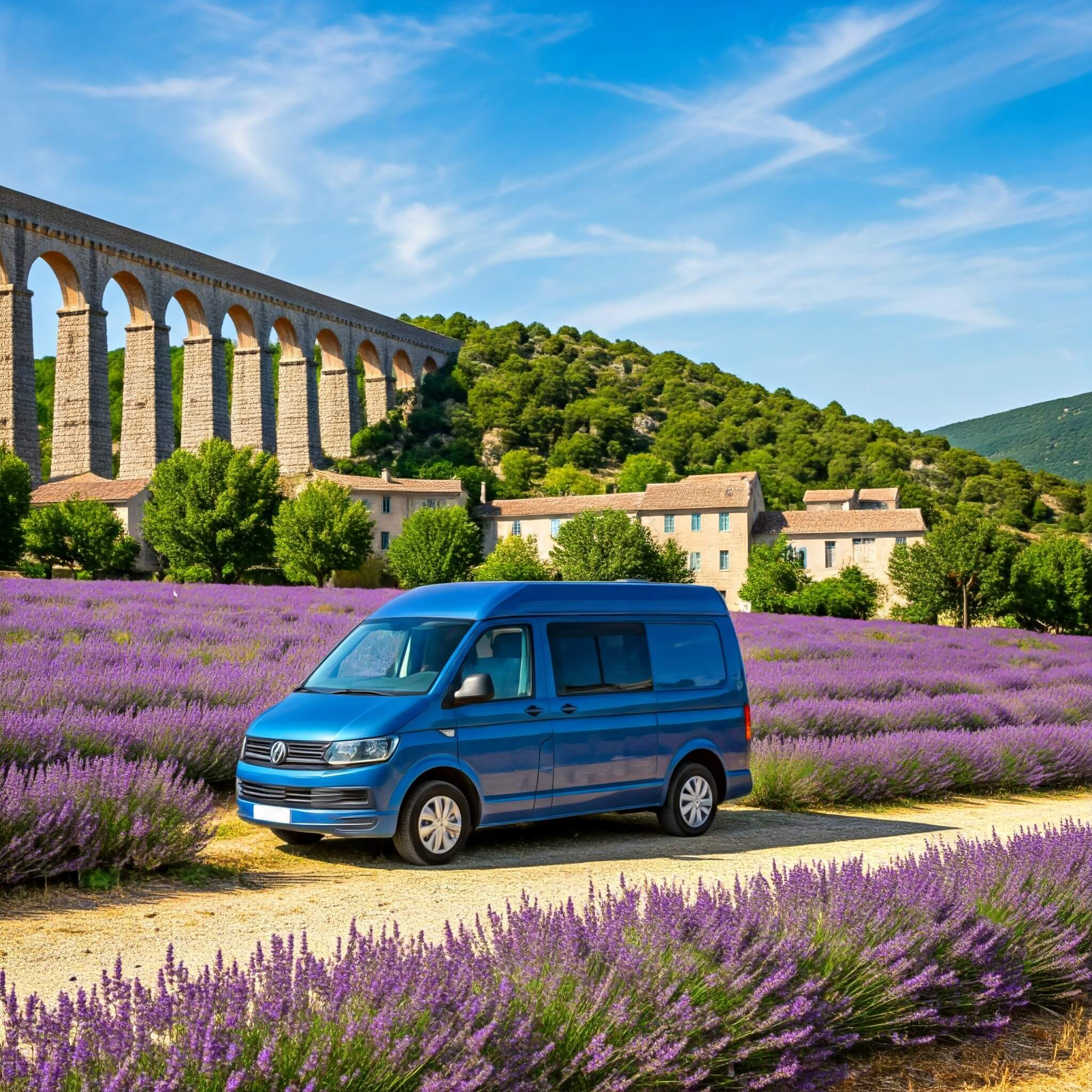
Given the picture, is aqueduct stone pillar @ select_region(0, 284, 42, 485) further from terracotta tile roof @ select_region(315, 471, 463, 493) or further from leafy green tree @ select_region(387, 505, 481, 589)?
leafy green tree @ select_region(387, 505, 481, 589)

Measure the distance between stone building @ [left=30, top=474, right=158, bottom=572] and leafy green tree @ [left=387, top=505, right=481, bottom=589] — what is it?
14240 millimetres

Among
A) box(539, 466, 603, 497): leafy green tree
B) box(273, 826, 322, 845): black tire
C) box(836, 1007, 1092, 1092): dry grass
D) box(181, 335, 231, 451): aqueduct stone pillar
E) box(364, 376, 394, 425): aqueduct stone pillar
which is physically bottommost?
box(836, 1007, 1092, 1092): dry grass

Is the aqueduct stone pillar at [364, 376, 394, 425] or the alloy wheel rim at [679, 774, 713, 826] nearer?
the alloy wheel rim at [679, 774, 713, 826]

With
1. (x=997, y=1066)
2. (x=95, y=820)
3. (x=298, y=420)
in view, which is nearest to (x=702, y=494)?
(x=298, y=420)

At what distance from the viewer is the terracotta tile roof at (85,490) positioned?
60938 millimetres

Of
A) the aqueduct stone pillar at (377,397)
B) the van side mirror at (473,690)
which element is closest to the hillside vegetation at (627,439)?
the aqueduct stone pillar at (377,397)

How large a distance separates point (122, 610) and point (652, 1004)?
18615 millimetres

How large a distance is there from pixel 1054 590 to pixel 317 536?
46.5 metres

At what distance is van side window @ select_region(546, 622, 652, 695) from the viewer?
29.8ft

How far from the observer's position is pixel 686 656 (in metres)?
10.0

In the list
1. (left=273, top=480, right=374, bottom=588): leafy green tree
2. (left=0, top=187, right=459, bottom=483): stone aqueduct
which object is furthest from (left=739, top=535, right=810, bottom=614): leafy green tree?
(left=0, top=187, right=459, bottom=483): stone aqueduct

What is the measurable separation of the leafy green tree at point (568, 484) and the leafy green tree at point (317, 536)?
107 ft

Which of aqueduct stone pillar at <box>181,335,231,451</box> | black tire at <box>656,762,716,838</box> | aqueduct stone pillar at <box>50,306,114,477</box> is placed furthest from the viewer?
aqueduct stone pillar at <box>181,335,231,451</box>

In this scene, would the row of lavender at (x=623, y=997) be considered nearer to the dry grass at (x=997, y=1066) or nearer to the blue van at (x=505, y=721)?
the dry grass at (x=997, y=1066)
